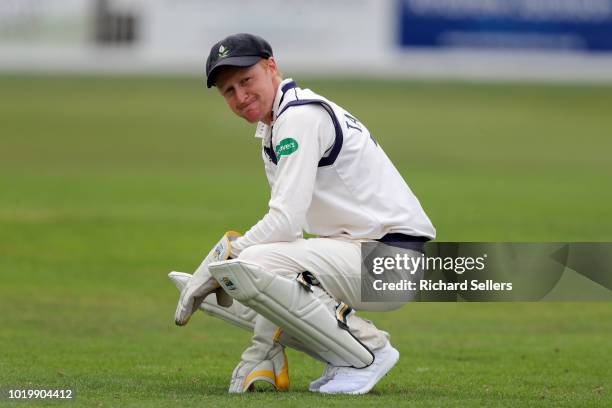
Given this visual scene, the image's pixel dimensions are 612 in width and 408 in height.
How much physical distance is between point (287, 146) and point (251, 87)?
1.27 ft

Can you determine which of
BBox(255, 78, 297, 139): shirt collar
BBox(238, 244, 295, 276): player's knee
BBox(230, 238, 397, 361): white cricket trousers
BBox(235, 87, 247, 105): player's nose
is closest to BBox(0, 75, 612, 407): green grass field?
BBox(230, 238, 397, 361): white cricket trousers

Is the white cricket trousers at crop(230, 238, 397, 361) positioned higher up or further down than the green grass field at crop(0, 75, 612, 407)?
higher up

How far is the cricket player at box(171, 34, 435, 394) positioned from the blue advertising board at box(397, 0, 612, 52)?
26.7 metres

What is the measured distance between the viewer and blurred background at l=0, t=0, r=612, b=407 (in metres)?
7.33

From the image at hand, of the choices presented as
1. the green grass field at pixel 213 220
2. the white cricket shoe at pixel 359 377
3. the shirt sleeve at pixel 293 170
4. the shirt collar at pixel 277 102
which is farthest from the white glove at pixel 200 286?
the white cricket shoe at pixel 359 377

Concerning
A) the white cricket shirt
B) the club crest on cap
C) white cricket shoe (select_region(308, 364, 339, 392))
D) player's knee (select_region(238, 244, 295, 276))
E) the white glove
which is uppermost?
the club crest on cap

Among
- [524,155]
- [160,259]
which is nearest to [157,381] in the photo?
[160,259]

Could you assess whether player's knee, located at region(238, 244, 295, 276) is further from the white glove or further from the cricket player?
the white glove

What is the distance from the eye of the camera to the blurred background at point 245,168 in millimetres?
7332

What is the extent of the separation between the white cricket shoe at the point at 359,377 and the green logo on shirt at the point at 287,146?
105cm

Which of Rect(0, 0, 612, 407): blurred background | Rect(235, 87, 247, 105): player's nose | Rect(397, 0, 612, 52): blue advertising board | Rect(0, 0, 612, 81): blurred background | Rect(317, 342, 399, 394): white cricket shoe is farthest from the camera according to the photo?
Rect(397, 0, 612, 52): blue advertising board

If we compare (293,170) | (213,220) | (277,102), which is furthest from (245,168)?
(293,170)

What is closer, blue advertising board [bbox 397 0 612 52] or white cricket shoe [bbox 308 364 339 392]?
white cricket shoe [bbox 308 364 339 392]

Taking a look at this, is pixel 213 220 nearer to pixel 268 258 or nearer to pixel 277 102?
pixel 277 102
